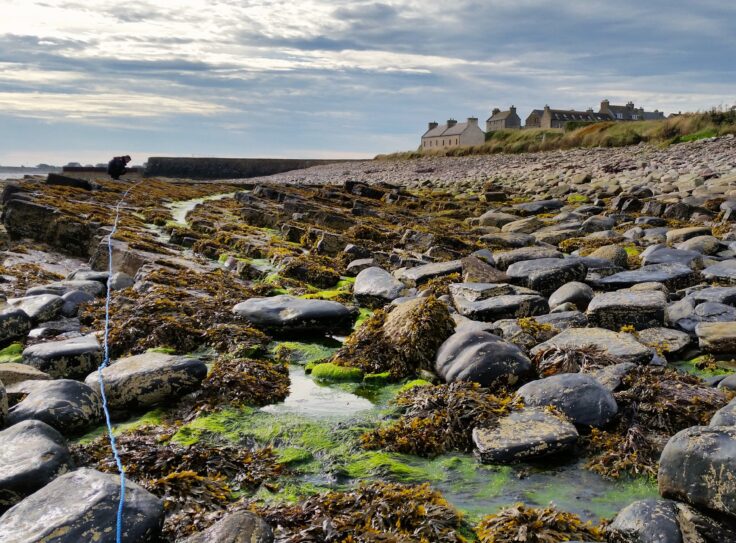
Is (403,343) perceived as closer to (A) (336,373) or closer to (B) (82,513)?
(A) (336,373)

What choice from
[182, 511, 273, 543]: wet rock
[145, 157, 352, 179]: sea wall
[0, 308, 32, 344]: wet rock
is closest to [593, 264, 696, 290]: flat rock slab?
[182, 511, 273, 543]: wet rock

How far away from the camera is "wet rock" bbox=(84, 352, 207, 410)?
455cm

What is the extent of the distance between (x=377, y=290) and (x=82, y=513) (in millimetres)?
5251

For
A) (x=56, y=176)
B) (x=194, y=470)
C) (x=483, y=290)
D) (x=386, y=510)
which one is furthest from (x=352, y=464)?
(x=56, y=176)

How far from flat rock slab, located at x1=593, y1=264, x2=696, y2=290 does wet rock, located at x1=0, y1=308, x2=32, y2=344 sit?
6357mm

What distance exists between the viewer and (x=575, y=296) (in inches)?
255

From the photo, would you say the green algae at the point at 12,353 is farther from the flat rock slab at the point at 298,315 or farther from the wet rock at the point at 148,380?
the flat rock slab at the point at 298,315

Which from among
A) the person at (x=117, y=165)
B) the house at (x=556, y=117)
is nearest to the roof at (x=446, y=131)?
the house at (x=556, y=117)

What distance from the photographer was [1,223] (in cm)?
1245

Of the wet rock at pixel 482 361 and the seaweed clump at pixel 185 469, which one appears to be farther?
the wet rock at pixel 482 361

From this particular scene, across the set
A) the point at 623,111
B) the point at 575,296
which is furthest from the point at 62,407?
the point at 623,111

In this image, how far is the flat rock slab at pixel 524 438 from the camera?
358 cm

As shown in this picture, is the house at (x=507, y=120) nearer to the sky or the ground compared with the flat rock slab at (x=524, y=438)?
nearer to the sky

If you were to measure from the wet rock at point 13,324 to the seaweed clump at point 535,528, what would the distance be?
17.1 ft
